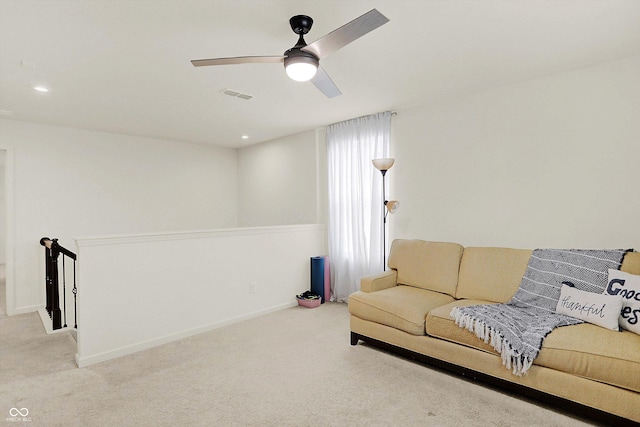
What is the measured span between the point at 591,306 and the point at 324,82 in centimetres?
234

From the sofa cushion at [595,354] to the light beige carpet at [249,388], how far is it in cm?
34

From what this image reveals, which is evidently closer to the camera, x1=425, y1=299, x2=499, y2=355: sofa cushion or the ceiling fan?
the ceiling fan

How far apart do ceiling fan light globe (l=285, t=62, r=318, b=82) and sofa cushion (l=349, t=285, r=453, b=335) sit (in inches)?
75.1

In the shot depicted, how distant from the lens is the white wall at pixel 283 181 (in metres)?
4.92

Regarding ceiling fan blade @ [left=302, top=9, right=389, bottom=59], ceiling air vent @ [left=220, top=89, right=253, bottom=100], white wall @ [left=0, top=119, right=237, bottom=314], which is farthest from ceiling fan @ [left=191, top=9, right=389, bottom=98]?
white wall @ [left=0, top=119, right=237, bottom=314]

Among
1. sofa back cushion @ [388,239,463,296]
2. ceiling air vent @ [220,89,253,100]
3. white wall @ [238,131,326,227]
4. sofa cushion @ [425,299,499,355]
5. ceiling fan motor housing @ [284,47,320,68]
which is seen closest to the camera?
ceiling fan motor housing @ [284,47,320,68]

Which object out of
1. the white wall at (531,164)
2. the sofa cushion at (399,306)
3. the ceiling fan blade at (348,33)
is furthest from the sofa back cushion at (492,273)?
the ceiling fan blade at (348,33)

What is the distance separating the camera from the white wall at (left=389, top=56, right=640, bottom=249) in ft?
8.77

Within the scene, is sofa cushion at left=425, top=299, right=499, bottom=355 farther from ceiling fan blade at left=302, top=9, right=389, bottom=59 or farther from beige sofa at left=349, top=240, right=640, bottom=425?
ceiling fan blade at left=302, top=9, right=389, bottom=59

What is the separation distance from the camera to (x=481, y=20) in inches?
81.8

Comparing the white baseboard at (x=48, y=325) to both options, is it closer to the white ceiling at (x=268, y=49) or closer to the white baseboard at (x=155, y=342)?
the white baseboard at (x=155, y=342)

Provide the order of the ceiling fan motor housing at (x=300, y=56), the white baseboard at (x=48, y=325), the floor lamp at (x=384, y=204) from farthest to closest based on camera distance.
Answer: the floor lamp at (x=384, y=204) < the white baseboard at (x=48, y=325) < the ceiling fan motor housing at (x=300, y=56)

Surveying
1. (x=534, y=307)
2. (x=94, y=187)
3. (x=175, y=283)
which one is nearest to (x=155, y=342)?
(x=175, y=283)

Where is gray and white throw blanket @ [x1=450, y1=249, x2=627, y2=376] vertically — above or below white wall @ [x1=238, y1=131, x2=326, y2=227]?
below
